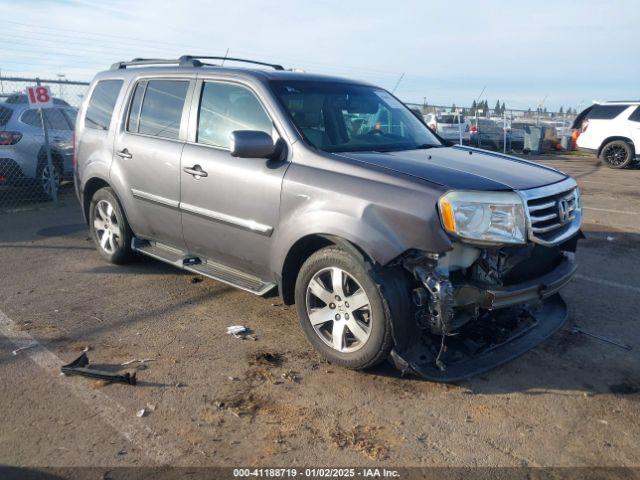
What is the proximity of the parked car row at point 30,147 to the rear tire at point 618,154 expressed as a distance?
566 inches

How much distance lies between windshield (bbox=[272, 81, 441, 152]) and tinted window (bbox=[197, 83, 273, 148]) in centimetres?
23

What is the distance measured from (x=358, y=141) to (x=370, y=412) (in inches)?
80.9

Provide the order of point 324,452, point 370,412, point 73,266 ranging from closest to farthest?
point 324,452
point 370,412
point 73,266

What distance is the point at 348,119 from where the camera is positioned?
4477 mm

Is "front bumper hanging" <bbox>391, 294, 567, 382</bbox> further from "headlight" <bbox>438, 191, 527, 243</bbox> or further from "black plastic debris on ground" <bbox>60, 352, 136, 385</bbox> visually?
"black plastic debris on ground" <bbox>60, 352, 136, 385</bbox>

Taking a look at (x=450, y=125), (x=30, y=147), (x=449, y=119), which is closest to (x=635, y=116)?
(x=450, y=125)

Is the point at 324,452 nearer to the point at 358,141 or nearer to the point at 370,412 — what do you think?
the point at 370,412

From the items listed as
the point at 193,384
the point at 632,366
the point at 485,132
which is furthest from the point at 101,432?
the point at 485,132

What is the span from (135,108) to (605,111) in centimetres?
1520

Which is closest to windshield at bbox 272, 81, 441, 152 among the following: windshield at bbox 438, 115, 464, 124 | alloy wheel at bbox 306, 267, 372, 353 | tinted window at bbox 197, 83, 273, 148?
tinted window at bbox 197, 83, 273, 148

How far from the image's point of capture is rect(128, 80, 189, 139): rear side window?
4.86 m

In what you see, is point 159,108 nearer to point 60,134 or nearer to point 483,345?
point 483,345

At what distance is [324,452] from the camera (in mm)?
2871

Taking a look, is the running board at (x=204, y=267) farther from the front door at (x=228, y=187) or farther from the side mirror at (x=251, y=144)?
the side mirror at (x=251, y=144)
